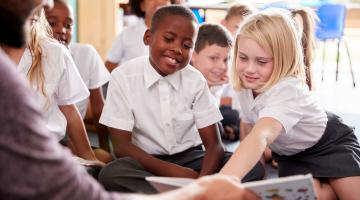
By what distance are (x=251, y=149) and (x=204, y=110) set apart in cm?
41

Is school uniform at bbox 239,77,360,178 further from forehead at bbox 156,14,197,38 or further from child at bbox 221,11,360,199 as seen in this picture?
forehead at bbox 156,14,197,38

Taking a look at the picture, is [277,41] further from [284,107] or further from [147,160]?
[147,160]

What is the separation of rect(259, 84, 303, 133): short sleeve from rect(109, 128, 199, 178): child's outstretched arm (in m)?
0.32

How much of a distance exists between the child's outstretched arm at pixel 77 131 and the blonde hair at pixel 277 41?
652mm

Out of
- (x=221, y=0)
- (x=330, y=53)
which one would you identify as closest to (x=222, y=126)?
(x=221, y=0)

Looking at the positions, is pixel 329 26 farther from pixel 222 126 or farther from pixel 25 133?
pixel 25 133

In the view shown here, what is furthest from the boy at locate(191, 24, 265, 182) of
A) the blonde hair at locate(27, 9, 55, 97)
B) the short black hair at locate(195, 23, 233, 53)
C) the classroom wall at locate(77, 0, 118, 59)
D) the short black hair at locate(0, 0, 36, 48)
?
the classroom wall at locate(77, 0, 118, 59)

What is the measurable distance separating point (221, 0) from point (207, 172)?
13.0 ft

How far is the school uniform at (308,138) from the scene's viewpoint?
1.52m

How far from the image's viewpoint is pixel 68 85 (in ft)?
5.62

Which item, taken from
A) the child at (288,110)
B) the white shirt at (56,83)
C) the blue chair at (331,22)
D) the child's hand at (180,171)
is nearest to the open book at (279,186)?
the child at (288,110)

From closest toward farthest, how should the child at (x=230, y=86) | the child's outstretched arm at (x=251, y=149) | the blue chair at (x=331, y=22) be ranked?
the child's outstretched arm at (x=251, y=149) < the child at (x=230, y=86) < the blue chair at (x=331, y=22)

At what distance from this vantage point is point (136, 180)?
1534 millimetres

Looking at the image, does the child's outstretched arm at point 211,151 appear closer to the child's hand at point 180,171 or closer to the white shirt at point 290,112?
the child's hand at point 180,171
